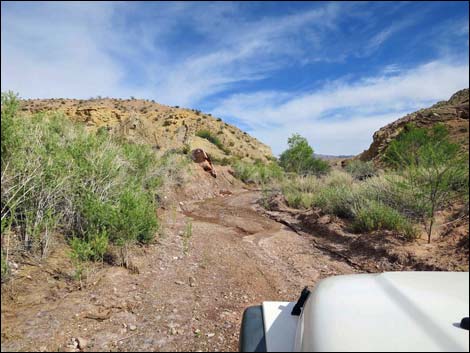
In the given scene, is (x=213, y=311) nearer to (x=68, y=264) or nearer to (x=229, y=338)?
(x=229, y=338)

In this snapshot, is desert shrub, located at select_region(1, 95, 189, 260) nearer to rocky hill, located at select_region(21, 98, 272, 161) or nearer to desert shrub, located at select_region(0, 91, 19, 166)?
desert shrub, located at select_region(0, 91, 19, 166)

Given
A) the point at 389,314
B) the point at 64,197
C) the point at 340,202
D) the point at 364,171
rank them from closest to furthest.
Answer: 1. the point at 389,314
2. the point at 64,197
3. the point at 340,202
4. the point at 364,171

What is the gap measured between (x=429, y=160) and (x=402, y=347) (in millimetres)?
2667

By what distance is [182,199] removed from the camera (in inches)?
451

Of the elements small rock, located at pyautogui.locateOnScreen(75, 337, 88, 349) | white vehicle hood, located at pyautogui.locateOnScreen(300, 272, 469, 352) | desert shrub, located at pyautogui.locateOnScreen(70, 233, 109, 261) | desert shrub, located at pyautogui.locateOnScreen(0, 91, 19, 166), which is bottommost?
small rock, located at pyautogui.locateOnScreen(75, 337, 88, 349)

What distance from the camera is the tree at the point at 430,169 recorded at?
2.45 meters

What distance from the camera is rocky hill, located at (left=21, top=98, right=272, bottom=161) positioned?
54.2 ft

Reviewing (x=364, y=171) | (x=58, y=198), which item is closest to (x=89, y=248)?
(x=58, y=198)

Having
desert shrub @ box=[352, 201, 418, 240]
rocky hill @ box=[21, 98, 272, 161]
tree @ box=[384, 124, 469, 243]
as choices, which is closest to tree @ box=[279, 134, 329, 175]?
rocky hill @ box=[21, 98, 272, 161]

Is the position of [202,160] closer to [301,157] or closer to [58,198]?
[301,157]

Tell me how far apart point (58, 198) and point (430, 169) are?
15.4 ft

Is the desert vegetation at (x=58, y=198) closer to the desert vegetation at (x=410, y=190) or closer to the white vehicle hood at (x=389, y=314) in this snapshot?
the white vehicle hood at (x=389, y=314)

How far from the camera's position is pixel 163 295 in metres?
3.27

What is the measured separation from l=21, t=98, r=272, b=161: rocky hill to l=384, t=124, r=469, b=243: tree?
485cm
